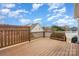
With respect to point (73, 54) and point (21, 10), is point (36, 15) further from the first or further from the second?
point (73, 54)

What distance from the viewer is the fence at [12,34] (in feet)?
8.36

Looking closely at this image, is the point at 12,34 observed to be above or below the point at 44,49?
above

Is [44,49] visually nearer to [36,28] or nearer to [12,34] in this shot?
[36,28]

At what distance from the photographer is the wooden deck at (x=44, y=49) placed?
258 centimetres

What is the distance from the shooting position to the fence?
2.55m

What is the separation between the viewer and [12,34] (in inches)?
102

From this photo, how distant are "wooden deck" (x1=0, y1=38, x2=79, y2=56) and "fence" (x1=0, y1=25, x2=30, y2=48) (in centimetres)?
7

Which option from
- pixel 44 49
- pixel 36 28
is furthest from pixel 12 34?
pixel 44 49

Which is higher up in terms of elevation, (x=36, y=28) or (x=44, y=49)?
(x=36, y=28)

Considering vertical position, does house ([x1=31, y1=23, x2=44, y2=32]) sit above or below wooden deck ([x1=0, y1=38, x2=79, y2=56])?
above

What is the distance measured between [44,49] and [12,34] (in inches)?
16.2

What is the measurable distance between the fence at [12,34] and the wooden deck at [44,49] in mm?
68

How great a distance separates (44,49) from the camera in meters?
2.61

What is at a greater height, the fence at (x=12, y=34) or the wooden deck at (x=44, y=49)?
the fence at (x=12, y=34)
